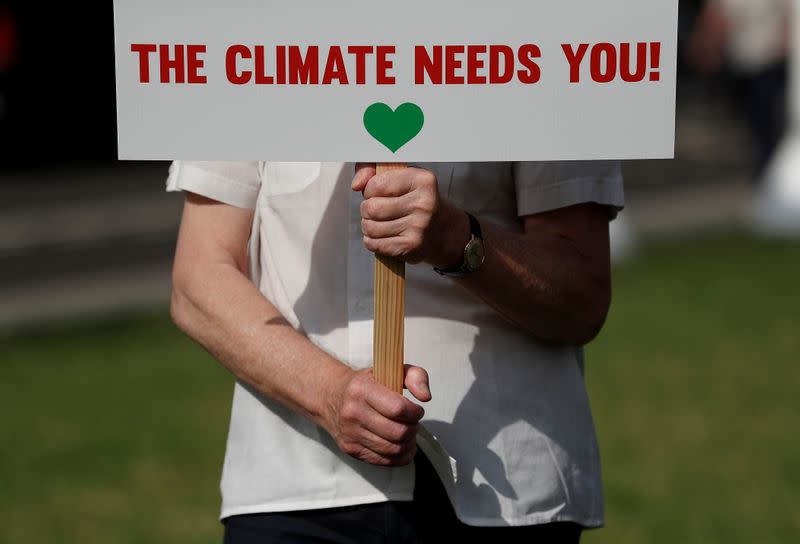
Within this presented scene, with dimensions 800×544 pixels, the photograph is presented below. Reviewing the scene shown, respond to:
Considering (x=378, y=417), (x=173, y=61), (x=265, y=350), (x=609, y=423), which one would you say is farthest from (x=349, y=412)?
(x=609, y=423)

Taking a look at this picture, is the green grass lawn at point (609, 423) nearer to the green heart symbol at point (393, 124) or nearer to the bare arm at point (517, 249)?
the bare arm at point (517, 249)

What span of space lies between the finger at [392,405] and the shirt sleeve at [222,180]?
1.53ft

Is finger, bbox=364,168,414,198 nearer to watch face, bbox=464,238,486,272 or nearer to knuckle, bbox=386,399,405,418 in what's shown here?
watch face, bbox=464,238,486,272

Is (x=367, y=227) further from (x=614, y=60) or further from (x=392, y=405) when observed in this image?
(x=614, y=60)

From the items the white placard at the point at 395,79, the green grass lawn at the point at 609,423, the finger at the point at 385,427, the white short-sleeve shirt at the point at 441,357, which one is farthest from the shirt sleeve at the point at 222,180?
the green grass lawn at the point at 609,423

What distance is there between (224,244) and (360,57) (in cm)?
49

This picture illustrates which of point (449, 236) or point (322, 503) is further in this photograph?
point (322, 503)

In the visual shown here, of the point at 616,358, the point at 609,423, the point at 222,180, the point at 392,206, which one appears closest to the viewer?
the point at 392,206

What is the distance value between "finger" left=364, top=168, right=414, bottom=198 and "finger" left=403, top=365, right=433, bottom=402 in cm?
27

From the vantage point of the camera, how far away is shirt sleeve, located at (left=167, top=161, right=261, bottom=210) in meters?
2.42

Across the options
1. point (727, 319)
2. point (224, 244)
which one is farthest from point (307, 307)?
point (727, 319)

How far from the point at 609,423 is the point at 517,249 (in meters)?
4.04

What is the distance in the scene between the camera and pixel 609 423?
6.19 m

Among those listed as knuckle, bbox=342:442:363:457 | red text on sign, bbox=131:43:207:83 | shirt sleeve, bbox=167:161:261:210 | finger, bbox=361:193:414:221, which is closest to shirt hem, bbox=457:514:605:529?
knuckle, bbox=342:442:363:457
